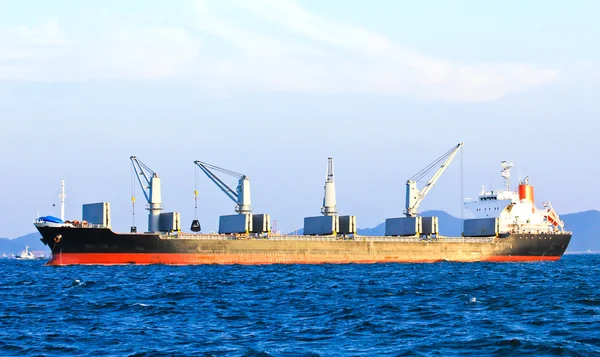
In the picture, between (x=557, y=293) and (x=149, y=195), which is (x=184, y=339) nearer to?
(x=557, y=293)

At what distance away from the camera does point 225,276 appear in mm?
55406

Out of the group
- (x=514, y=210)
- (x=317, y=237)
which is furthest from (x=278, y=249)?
(x=514, y=210)

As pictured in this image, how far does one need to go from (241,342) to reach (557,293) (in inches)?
835

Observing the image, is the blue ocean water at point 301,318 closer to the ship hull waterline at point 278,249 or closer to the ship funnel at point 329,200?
the ship hull waterline at point 278,249

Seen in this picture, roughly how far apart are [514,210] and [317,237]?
3088 cm

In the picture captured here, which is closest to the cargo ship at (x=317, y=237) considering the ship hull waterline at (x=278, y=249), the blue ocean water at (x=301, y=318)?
the ship hull waterline at (x=278, y=249)

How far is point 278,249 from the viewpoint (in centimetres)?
7625

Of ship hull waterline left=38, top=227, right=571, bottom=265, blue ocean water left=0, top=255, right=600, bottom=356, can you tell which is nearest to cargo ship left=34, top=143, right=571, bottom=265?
ship hull waterline left=38, top=227, right=571, bottom=265

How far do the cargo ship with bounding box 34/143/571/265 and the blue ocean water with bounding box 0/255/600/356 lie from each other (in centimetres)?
1900

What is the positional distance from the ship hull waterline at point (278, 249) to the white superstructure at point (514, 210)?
128 inches

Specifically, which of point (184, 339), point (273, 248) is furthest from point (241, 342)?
point (273, 248)

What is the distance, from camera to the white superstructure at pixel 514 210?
96.9 metres

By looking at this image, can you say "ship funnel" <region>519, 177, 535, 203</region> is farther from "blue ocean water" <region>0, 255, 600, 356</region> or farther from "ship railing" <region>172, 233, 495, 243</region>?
"blue ocean water" <region>0, 255, 600, 356</region>

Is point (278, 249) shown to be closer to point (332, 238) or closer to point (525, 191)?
point (332, 238)
